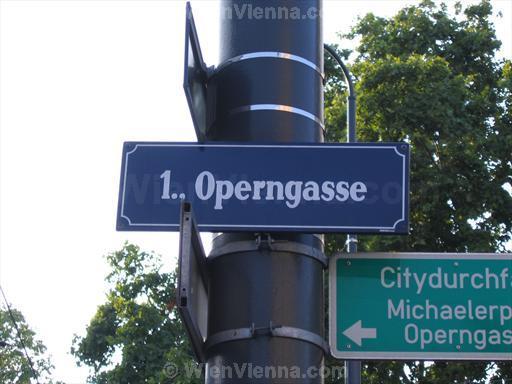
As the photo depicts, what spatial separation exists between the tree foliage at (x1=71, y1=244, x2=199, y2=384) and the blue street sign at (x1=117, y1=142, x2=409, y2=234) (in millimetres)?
16691

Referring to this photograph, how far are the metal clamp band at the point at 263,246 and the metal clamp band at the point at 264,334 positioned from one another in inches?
14.0

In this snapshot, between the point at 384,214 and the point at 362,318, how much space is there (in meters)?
0.48

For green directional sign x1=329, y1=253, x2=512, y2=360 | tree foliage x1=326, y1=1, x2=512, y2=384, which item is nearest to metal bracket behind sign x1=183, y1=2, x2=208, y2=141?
green directional sign x1=329, y1=253, x2=512, y2=360

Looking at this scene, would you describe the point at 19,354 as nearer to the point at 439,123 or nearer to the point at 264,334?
the point at 439,123

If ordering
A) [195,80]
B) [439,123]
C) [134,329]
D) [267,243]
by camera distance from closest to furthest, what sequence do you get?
[267,243]
[195,80]
[439,123]
[134,329]

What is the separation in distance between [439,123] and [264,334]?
14.7 meters

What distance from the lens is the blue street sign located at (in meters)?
4.44

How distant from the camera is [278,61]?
472 centimetres

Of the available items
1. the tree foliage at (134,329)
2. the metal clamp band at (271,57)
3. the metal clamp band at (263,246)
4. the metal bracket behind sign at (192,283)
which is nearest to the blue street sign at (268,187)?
the metal clamp band at (263,246)

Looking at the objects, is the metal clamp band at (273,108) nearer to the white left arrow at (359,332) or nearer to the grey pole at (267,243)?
the grey pole at (267,243)

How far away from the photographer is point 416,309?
4598 mm

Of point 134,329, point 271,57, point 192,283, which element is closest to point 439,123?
point 134,329

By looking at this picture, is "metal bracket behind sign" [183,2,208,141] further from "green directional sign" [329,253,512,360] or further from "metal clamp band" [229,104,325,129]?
"green directional sign" [329,253,512,360]

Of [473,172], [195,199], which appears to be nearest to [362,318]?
[195,199]
